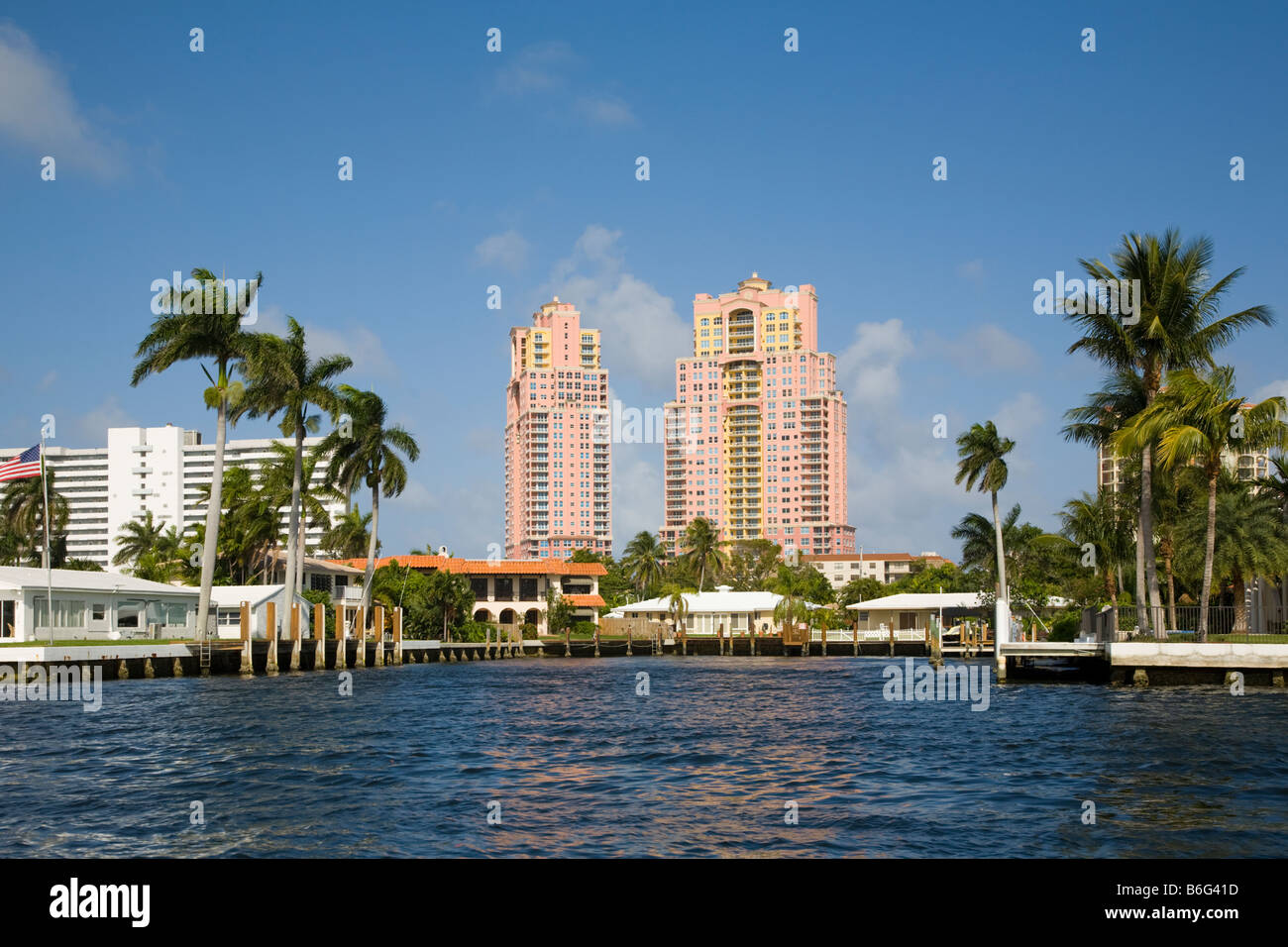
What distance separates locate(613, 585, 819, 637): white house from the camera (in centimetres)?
9711

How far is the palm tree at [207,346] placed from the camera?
54.3 m

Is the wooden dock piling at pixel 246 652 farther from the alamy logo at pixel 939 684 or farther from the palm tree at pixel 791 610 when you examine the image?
the palm tree at pixel 791 610

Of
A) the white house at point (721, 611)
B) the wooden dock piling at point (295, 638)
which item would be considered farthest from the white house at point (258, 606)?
the white house at point (721, 611)

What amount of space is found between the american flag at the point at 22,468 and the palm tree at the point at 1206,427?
40340 millimetres

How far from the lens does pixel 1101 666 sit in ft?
145

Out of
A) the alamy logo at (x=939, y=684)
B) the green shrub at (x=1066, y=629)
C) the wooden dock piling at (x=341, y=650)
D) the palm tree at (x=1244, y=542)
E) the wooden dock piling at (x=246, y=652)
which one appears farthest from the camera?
the green shrub at (x=1066, y=629)

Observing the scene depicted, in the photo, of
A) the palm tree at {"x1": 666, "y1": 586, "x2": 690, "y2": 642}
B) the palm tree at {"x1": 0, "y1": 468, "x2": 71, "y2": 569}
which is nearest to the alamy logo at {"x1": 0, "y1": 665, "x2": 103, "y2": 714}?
the palm tree at {"x1": 666, "y1": 586, "x2": 690, "y2": 642}

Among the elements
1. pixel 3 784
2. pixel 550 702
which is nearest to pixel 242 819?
pixel 3 784

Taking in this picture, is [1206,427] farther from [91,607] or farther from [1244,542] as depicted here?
[91,607]

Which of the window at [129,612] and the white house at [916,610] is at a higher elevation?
the window at [129,612]

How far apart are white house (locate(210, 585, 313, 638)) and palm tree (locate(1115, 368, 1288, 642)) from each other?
157 ft
